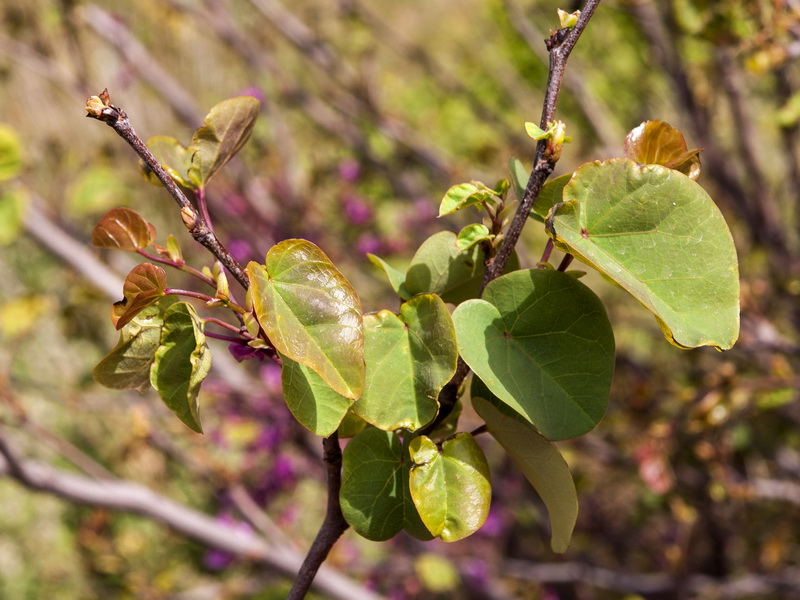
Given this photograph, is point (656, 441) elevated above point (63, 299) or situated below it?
below

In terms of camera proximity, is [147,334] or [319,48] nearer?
[147,334]

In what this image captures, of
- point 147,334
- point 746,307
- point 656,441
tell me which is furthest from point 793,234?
point 147,334

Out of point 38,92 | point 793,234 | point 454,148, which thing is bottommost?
point 793,234

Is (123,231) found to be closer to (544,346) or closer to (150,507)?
(544,346)

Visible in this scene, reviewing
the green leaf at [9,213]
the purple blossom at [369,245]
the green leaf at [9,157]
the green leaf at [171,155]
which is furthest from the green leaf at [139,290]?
the purple blossom at [369,245]

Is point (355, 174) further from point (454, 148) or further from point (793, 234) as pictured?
point (454, 148)

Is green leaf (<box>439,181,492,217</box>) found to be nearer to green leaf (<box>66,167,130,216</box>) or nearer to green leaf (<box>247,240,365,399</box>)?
green leaf (<box>247,240,365,399</box>)

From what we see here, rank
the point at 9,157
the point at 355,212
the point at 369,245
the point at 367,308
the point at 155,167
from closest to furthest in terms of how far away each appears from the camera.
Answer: the point at 155,167, the point at 9,157, the point at 369,245, the point at 355,212, the point at 367,308

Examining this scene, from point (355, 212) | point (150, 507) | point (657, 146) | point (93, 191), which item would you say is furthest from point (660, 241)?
point (355, 212)
